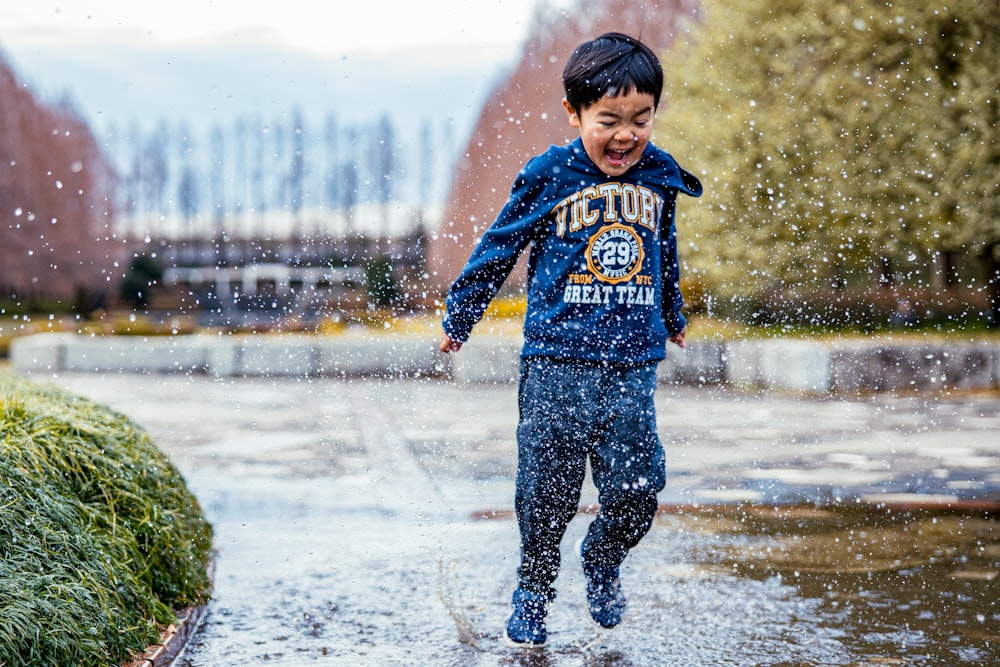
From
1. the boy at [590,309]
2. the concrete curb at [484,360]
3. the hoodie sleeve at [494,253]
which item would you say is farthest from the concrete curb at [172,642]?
the concrete curb at [484,360]

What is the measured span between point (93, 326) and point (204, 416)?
33.0ft

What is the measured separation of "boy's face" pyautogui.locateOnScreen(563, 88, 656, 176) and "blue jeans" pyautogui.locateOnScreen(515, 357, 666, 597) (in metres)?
0.57

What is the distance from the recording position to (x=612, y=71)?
3193 mm

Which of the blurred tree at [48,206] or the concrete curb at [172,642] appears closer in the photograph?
the concrete curb at [172,642]

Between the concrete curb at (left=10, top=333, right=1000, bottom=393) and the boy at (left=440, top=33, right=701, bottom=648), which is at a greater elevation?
the boy at (left=440, top=33, right=701, bottom=648)

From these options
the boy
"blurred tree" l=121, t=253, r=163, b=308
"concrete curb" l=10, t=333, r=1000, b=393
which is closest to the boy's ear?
the boy

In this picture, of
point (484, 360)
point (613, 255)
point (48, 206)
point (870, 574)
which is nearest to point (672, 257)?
point (613, 255)

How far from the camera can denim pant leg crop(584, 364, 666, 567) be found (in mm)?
3223

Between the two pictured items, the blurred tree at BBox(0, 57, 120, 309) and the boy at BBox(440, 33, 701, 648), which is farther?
the blurred tree at BBox(0, 57, 120, 309)

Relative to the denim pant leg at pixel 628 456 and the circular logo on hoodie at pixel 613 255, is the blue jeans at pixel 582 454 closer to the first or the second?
the denim pant leg at pixel 628 456

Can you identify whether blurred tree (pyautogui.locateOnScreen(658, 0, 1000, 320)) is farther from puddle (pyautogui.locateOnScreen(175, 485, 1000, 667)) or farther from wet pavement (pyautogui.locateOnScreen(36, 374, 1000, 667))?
puddle (pyautogui.locateOnScreen(175, 485, 1000, 667))

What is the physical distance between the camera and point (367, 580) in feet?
13.6

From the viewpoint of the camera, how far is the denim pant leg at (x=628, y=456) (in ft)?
10.6

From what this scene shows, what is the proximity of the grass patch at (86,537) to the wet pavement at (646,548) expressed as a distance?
0.67 ft
